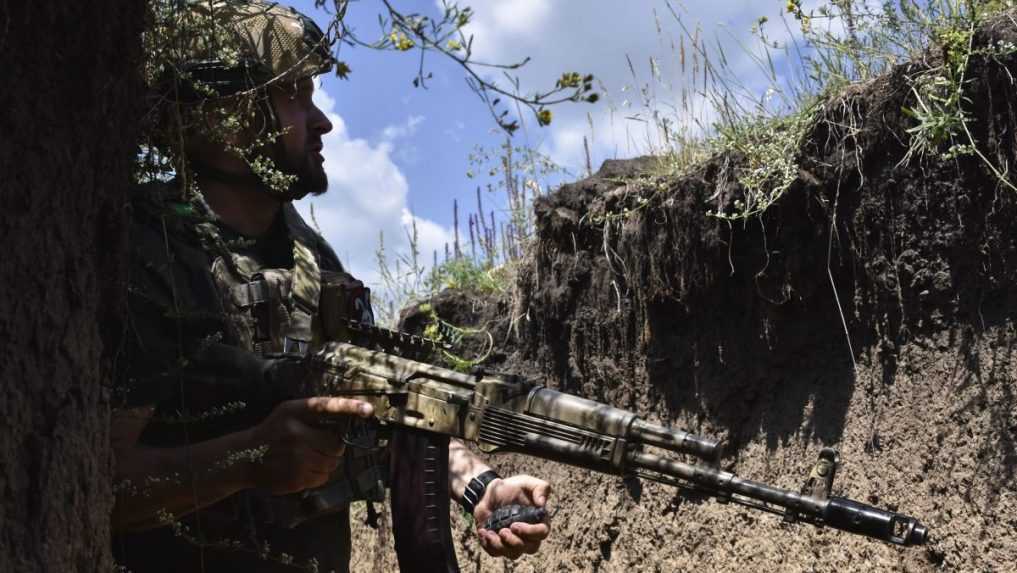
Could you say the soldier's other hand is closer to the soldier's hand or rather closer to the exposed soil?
the soldier's hand

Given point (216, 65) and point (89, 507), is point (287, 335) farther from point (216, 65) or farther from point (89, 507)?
point (89, 507)

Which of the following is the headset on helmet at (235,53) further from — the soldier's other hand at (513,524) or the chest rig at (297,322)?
the soldier's other hand at (513,524)

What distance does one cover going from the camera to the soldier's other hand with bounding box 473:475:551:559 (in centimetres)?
262

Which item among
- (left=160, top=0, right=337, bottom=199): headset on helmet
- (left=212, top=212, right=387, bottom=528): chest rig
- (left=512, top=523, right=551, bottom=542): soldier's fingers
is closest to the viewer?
(left=160, top=0, right=337, bottom=199): headset on helmet

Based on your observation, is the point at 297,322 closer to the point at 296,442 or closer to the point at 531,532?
the point at 296,442

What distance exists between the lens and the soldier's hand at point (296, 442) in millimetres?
2402

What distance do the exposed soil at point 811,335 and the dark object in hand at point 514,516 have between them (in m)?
1.63

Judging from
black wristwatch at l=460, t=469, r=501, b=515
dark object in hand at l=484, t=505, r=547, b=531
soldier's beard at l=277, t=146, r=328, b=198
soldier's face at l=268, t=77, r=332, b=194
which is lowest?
dark object in hand at l=484, t=505, r=547, b=531

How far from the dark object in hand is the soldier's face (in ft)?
4.05

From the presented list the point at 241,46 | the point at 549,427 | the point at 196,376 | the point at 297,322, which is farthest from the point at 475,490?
the point at 241,46

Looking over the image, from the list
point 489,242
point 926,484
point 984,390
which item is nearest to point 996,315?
point 984,390

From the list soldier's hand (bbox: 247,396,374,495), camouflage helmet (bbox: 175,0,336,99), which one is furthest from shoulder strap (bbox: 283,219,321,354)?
camouflage helmet (bbox: 175,0,336,99)

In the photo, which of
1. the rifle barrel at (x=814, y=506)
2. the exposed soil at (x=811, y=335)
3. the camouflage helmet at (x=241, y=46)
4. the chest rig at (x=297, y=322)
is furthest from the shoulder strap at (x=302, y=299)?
the exposed soil at (x=811, y=335)

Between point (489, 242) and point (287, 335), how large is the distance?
12.7 feet
